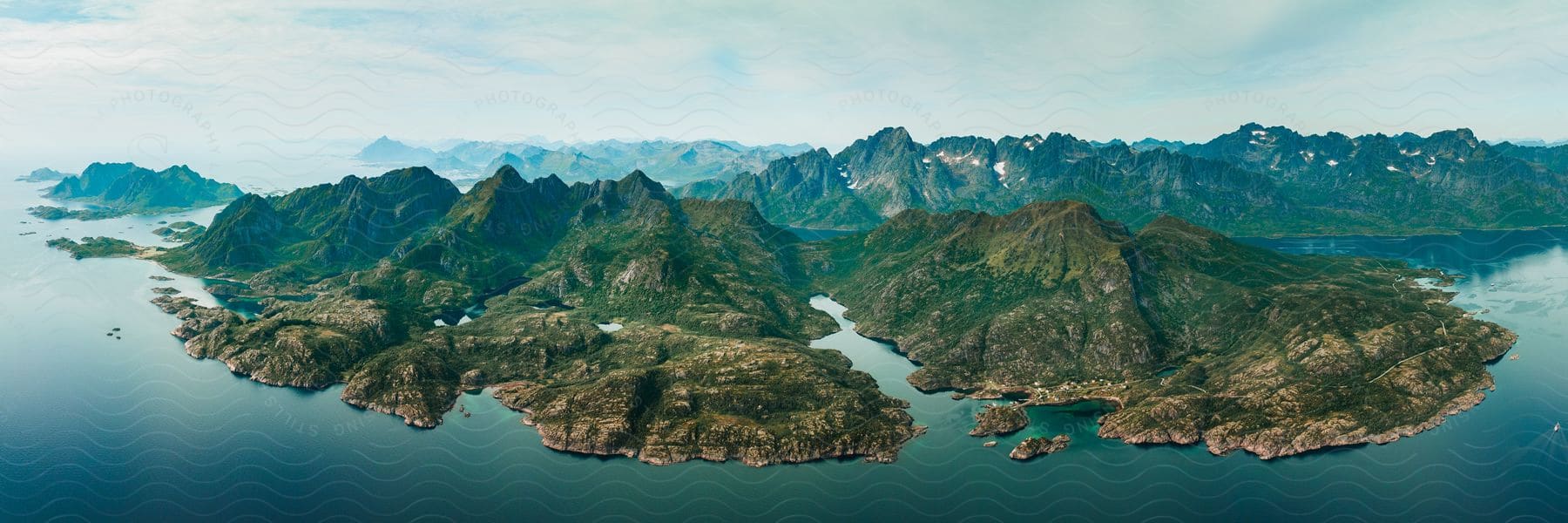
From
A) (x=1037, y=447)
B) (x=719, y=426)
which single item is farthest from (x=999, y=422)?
(x=719, y=426)

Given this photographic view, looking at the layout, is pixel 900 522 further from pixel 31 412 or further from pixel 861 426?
pixel 31 412

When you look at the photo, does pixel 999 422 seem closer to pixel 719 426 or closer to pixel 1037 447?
pixel 1037 447

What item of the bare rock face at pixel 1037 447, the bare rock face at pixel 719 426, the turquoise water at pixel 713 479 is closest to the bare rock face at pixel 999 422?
the turquoise water at pixel 713 479

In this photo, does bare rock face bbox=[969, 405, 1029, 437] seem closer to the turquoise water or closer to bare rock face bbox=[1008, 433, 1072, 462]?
the turquoise water

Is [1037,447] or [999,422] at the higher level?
[999,422]

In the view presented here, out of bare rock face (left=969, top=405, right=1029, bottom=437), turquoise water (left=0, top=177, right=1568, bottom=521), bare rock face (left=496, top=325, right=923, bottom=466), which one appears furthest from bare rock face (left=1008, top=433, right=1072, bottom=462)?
bare rock face (left=496, top=325, right=923, bottom=466)

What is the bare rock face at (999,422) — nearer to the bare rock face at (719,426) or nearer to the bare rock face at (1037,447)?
the bare rock face at (1037,447)
